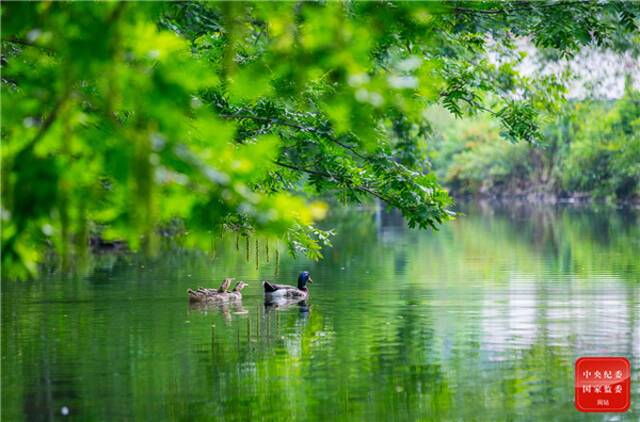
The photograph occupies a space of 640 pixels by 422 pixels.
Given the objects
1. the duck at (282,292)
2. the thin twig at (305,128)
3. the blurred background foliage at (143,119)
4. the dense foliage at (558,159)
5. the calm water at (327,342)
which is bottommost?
the calm water at (327,342)

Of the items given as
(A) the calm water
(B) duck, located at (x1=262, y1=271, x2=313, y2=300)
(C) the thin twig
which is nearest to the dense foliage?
(A) the calm water

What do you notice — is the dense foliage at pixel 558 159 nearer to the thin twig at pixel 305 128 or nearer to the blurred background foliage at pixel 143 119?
the thin twig at pixel 305 128

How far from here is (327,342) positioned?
18484 millimetres

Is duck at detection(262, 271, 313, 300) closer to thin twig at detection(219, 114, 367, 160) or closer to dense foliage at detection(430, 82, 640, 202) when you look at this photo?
thin twig at detection(219, 114, 367, 160)

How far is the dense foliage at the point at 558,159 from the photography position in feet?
265

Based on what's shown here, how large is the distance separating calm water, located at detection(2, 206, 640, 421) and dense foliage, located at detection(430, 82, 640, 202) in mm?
19217

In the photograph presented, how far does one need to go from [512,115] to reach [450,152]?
121421mm

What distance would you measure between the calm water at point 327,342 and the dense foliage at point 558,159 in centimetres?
1922

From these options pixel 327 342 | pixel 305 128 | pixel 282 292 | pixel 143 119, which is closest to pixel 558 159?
pixel 282 292

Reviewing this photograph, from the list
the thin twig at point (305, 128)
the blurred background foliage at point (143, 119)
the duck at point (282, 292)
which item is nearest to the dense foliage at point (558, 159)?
the duck at point (282, 292)

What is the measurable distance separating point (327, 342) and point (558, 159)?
87.0 metres

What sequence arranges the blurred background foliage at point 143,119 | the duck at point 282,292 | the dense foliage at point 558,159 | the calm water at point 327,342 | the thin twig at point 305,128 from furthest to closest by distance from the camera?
the dense foliage at point 558,159
the duck at point 282,292
the thin twig at point 305,128
the calm water at point 327,342
the blurred background foliage at point 143,119

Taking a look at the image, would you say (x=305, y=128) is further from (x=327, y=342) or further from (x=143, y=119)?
(x=143, y=119)

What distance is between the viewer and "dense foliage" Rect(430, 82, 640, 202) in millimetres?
80875
